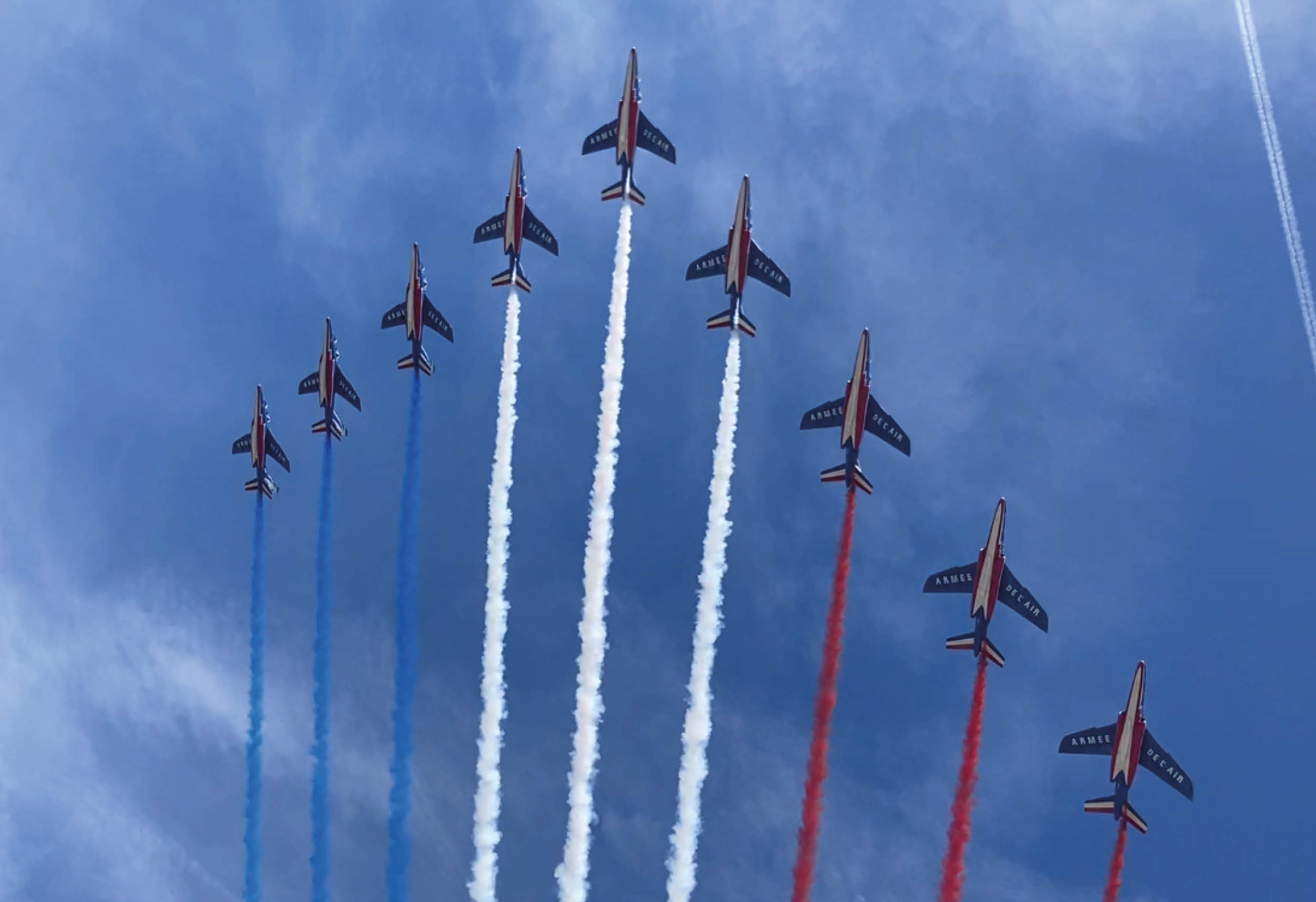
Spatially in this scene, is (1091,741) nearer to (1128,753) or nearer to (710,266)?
(1128,753)

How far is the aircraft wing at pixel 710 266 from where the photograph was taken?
380 ft

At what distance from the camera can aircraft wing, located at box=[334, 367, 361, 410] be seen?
12688 centimetres

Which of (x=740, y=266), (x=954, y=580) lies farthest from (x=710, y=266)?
(x=954, y=580)

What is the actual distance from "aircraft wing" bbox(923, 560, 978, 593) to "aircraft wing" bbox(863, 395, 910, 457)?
608 cm

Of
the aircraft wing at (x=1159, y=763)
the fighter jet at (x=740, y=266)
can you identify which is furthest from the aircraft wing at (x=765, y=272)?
the aircraft wing at (x=1159, y=763)

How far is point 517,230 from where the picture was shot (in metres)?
122

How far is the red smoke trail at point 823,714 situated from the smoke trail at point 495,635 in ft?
56.5

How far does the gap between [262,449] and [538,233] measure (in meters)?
20.6

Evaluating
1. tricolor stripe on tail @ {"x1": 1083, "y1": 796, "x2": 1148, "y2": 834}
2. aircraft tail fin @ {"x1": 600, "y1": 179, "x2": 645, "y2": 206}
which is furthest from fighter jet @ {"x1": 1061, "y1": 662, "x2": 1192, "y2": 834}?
aircraft tail fin @ {"x1": 600, "y1": 179, "x2": 645, "y2": 206}

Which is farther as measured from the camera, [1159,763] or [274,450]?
[274,450]

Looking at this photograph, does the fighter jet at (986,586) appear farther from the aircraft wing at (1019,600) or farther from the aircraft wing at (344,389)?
the aircraft wing at (344,389)

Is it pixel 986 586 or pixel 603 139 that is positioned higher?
pixel 603 139

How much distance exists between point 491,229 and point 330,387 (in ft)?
40.8

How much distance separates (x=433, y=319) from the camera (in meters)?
124
